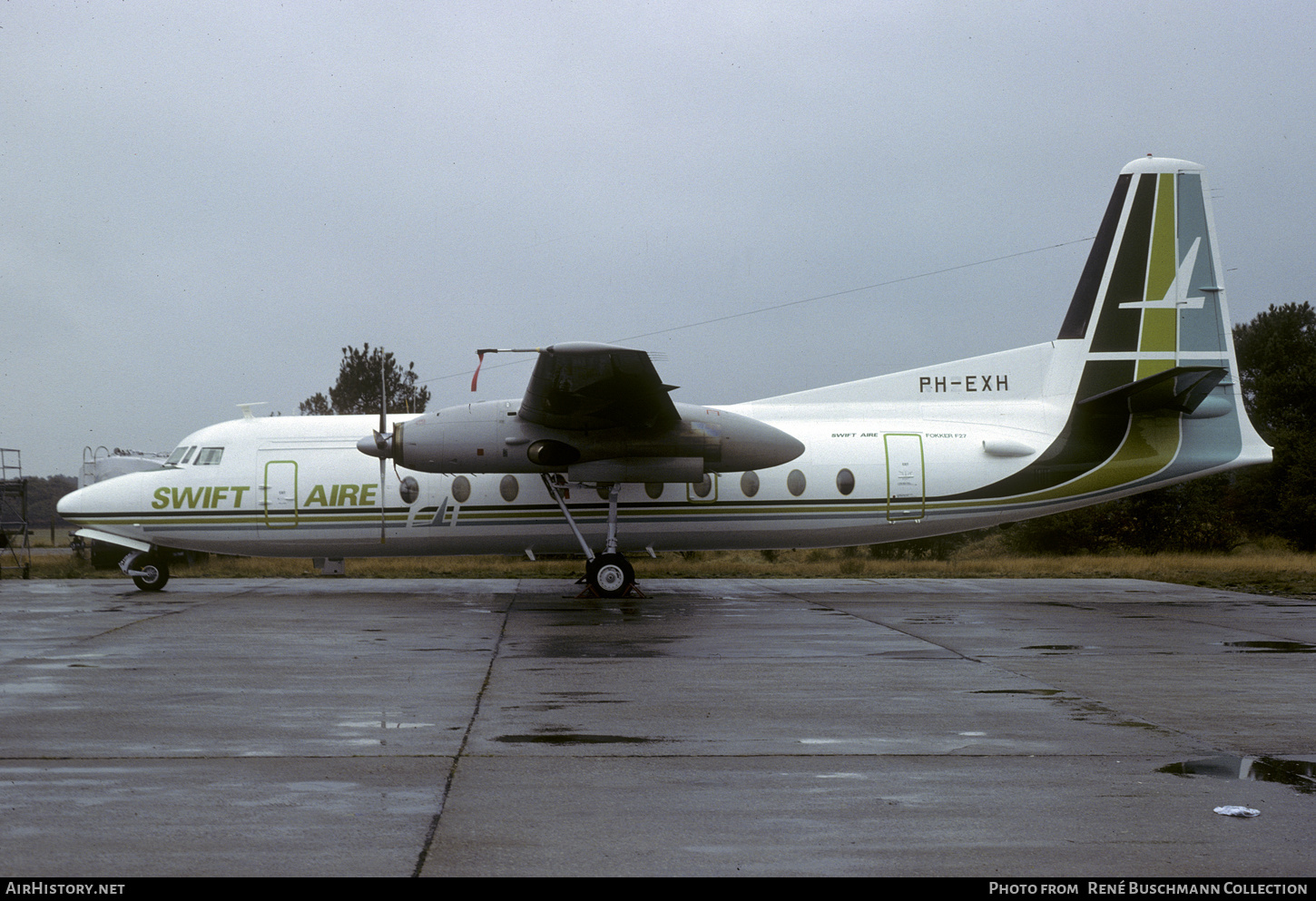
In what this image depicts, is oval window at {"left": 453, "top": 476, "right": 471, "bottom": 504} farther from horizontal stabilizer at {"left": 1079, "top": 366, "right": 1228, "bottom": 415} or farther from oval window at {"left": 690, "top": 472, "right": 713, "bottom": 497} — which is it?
horizontal stabilizer at {"left": 1079, "top": 366, "right": 1228, "bottom": 415}

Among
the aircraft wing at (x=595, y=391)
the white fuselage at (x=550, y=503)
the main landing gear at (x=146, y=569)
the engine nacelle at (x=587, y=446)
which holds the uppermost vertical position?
the aircraft wing at (x=595, y=391)

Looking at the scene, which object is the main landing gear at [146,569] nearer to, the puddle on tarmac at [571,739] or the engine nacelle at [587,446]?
the engine nacelle at [587,446]

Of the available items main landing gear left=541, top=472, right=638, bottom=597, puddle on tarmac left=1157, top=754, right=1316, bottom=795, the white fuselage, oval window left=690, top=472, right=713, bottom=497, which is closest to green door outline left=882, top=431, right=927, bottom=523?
the white fuselage

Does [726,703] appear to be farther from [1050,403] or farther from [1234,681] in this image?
[1050,403]

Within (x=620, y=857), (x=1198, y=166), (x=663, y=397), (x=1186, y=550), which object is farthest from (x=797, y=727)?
(x=1186, y=550)

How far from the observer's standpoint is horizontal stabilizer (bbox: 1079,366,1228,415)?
18594mm

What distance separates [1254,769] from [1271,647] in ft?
21.8

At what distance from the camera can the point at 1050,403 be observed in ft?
67.3

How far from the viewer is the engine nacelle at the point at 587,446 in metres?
18.2

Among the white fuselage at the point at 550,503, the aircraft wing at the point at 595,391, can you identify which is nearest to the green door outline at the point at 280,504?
the white fuselage at the point at 550,503

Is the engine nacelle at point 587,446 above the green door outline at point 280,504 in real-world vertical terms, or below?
above

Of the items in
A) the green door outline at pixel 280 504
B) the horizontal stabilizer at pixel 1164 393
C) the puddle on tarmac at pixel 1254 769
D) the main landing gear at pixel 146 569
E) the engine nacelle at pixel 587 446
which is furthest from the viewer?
the main landing gear at pixel 146 569

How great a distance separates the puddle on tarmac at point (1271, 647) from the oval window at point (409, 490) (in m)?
12.6

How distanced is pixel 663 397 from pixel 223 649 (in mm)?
7733
